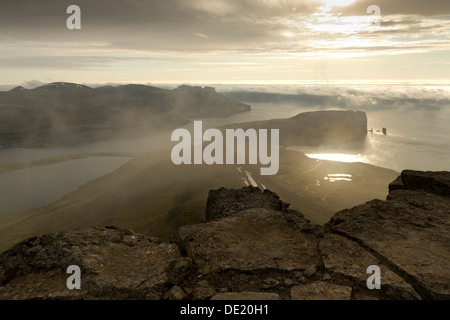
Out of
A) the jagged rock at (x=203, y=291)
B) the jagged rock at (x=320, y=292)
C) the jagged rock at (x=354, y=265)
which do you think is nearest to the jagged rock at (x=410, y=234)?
the jagged rock at (x=354, y=265)

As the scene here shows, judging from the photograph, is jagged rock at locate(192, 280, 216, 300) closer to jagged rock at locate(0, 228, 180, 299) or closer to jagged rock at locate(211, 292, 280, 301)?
jagged rock at locate(211, 292, 280, 301)

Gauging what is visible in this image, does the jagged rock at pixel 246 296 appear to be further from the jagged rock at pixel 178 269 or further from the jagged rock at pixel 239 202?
the jagged rock at pixel 239 202

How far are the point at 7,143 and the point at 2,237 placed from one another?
162 metres

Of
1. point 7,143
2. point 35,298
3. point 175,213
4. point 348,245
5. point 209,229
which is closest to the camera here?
point 35,298

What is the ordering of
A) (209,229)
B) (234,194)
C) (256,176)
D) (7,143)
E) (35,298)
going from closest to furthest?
(35,298)
(209,229)
(234,194)
(256,176)
(7,143)

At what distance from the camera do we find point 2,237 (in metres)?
71.7

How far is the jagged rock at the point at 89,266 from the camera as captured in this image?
7539mm

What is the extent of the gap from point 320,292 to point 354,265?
5.98ft

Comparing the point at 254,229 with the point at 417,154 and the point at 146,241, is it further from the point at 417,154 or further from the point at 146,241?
the point at 417,154

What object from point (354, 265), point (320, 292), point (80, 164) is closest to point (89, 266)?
point (320, 292)

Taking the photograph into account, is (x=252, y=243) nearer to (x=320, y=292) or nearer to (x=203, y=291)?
(x=203, y=291)

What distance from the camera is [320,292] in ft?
24.8

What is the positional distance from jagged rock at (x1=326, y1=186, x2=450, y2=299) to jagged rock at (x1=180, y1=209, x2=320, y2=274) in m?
1.88
